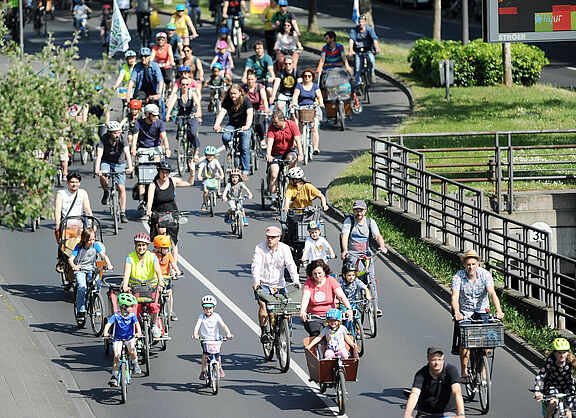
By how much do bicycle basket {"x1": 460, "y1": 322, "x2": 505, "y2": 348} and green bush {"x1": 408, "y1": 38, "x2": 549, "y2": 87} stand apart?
20616mm

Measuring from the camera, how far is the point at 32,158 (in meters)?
13.2

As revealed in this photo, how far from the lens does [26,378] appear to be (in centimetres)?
1622

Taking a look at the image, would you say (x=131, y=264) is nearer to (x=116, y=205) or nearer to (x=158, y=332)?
(x=158, y=332)

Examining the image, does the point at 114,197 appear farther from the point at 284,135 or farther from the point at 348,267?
the point at 348,267

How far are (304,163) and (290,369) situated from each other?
39.1 feet

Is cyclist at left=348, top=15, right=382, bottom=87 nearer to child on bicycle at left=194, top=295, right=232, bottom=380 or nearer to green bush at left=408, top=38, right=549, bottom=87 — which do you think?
green bush at left=408, top=38, right=549, bottom=87

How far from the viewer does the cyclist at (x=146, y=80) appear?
92.3 feet

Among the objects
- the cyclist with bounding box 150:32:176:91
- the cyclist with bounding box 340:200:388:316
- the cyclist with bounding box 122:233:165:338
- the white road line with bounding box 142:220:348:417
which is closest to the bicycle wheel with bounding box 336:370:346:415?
the white road line with bounding box 142:220:348:417

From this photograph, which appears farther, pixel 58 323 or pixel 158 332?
pixel 58 323

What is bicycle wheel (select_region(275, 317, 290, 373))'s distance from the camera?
1636cm

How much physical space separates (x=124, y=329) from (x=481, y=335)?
14.4 ft

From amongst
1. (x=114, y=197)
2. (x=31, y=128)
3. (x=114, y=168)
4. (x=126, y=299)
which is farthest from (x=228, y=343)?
(x=114, y=168)

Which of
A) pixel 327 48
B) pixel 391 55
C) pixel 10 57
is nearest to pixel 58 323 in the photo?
pixel 10 57

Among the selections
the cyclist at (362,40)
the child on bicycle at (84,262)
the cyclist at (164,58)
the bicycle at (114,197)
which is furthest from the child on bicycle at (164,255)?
the cyclist at (362,40)
